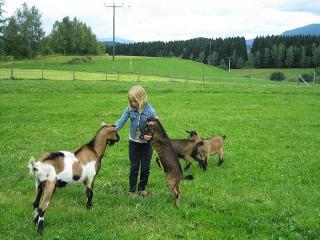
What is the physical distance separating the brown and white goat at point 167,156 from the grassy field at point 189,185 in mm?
482

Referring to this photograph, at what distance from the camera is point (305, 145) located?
1716 cm

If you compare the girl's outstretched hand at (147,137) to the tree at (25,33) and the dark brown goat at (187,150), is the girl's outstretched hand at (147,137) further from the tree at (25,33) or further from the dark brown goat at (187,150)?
the tree at (25,33)

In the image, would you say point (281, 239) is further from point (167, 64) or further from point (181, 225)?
point (167, 64)

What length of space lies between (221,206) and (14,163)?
21.4 feet

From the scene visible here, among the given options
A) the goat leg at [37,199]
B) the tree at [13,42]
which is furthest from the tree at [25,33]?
the goat leg at [37,199]

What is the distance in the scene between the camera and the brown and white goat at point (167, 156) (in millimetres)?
9695

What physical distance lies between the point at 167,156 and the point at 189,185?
1972mm

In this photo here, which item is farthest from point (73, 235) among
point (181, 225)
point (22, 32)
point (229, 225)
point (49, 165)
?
point (22, 32)

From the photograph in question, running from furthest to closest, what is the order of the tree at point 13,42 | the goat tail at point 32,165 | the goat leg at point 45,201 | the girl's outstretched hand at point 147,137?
1. the tree at point 13,42
2. the girl's outstretched hand at point 147,137
3. the goat leg at point 45,201
4. the goat tail at point 32,165

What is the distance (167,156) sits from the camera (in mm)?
9805

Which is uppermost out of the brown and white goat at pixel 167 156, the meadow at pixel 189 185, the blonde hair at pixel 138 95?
the blonde hair at pixel 138 95

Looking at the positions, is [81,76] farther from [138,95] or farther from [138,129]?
[138,95]

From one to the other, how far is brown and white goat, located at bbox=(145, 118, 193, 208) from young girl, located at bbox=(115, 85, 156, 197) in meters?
0.26

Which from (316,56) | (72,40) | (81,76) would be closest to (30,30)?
(72,40)
